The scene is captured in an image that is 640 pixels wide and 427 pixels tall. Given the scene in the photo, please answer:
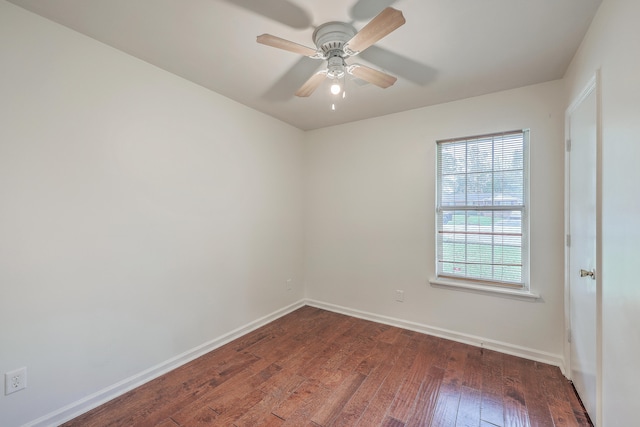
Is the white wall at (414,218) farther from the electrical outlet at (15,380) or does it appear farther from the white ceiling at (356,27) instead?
the electrical outlet at (15,380)

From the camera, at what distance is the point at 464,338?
2791 millimetres

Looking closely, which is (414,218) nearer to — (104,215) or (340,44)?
(340,44)

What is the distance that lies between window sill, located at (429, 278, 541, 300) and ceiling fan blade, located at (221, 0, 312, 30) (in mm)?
2688

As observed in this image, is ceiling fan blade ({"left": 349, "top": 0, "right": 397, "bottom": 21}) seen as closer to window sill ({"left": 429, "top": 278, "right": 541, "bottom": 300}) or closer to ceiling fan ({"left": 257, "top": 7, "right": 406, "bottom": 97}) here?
ceiling fan ({"left": 257, "top": 7, "right": 406, "bottom": 97})

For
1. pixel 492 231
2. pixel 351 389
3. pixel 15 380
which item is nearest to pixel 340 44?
pixel 492 231

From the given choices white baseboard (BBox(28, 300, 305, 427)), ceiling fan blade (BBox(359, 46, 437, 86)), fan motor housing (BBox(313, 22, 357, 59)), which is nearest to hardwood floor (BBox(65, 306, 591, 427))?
white baseboard (BBox(28, 300, 305, 427))

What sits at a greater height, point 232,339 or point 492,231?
point 492,231

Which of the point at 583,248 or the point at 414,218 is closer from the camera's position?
the point at 583,248

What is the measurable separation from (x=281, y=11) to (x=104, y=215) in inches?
72.7

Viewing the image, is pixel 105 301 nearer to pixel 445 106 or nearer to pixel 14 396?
pixel 14 396

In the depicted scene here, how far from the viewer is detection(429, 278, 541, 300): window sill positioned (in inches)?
98.4

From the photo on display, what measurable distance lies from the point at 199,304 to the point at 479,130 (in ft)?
10.8

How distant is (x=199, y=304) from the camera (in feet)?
8.48

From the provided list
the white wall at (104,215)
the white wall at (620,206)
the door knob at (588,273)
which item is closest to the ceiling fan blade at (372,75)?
the white wall at (620,206)
